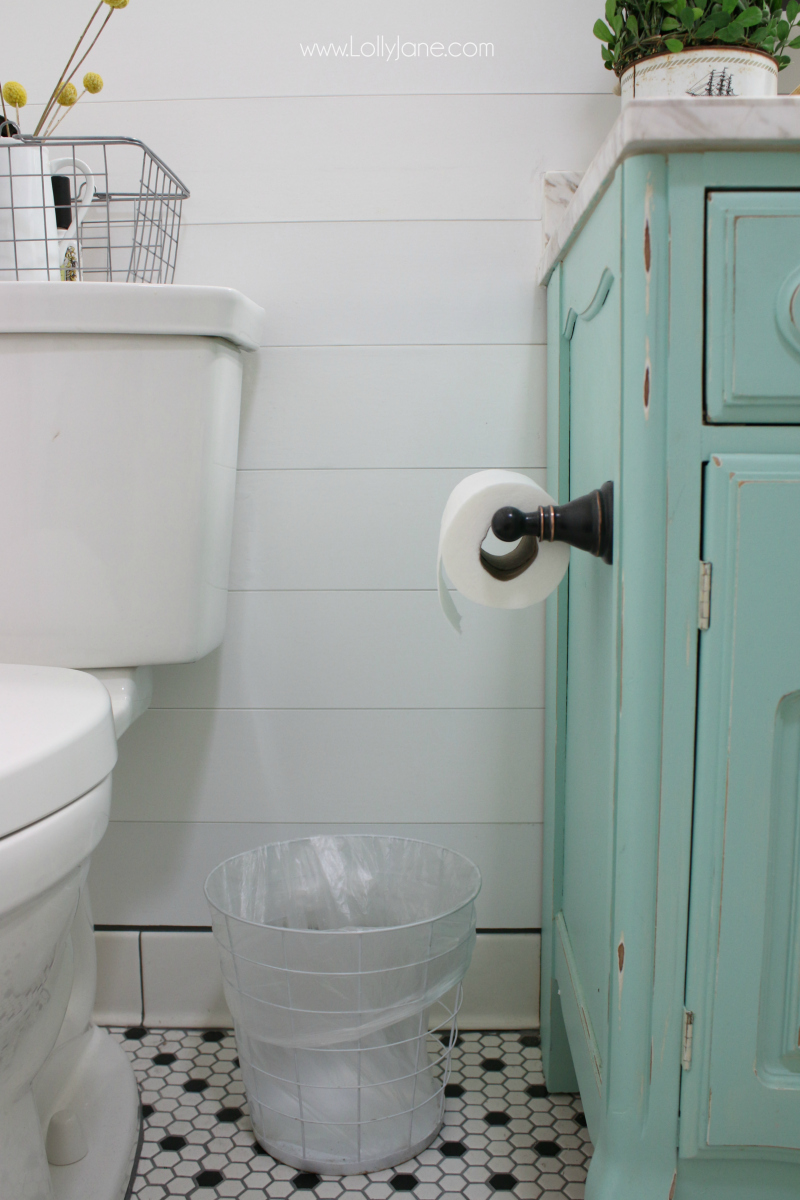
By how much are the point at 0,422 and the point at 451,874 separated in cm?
68

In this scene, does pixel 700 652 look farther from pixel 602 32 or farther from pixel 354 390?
pixel 602 32

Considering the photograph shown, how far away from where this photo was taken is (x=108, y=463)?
901 millimetres

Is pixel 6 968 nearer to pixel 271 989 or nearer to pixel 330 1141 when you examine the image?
A: pixel 271 989

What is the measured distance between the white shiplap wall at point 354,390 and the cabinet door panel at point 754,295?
1.50 feet

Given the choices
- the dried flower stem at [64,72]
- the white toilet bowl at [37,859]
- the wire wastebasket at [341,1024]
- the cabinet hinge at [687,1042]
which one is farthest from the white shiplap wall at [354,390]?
the cabinet hinge at [687,1042]

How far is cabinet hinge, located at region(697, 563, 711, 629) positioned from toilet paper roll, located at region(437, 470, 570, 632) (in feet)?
0.40

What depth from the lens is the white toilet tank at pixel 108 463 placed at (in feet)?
2.89

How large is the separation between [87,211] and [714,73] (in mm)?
677

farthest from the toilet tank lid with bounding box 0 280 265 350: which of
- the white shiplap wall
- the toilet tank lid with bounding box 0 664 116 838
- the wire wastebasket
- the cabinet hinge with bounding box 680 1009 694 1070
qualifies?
the cabinet hinge with bounding box 680 1009 694 1070

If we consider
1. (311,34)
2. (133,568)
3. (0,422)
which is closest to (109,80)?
(311,34)

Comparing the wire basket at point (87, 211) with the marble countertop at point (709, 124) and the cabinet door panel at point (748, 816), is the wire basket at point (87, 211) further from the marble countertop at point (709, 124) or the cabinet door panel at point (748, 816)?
the cabinet door panel at point (748, 816)

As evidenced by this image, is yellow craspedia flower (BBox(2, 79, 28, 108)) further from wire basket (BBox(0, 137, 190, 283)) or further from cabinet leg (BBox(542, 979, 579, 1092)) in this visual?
cabinet leg (BBox(542, 979, 579, 1092))

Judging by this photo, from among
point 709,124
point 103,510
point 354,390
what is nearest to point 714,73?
point 709,124

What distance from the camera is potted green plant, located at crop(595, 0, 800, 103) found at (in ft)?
2.67
